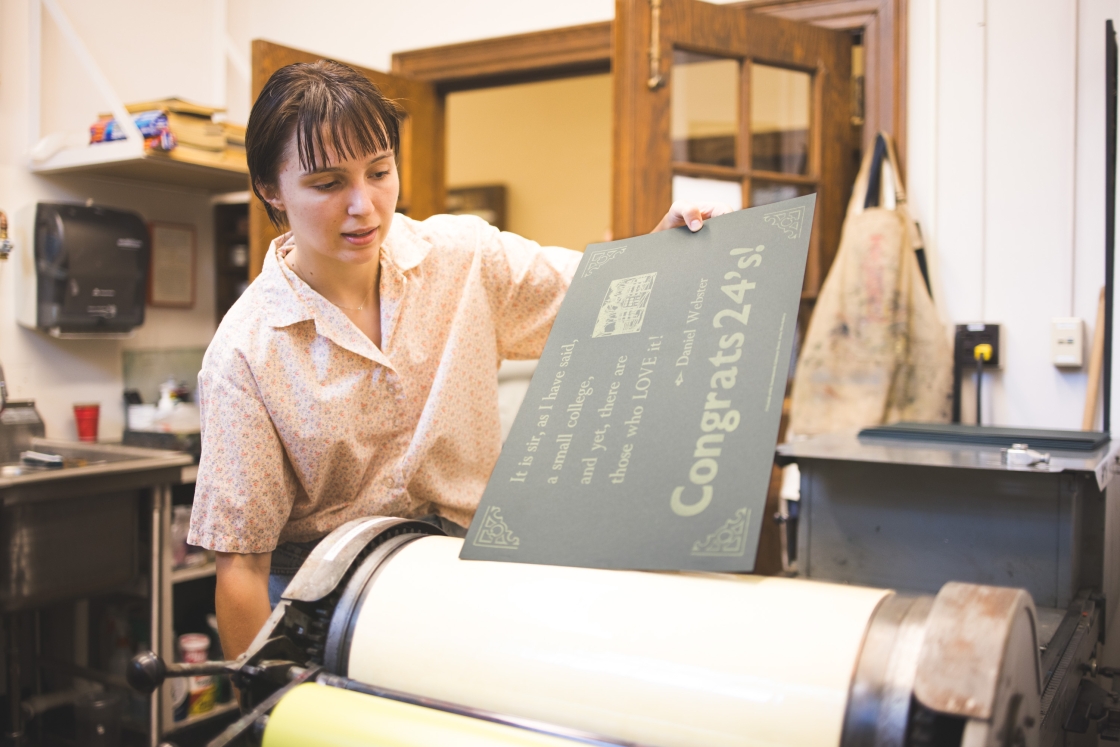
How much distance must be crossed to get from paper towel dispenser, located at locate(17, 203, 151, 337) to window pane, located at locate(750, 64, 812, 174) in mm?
1930

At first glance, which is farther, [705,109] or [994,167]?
[705,109]

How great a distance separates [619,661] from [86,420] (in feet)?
8.42

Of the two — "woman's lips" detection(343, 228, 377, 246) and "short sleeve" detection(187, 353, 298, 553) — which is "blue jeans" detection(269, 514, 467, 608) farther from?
"woman's lips" detection(343, 228, 377, 246)

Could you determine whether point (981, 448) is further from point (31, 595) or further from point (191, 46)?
point (191, 46)

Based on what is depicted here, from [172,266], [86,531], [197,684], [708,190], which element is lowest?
[197,684]

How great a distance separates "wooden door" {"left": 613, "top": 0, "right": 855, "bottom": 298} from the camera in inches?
87.0

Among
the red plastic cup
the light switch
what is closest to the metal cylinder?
the light switch

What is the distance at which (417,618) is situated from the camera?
69cm

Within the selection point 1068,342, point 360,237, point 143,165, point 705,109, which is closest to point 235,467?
point 360,237

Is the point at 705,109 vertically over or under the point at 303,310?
over

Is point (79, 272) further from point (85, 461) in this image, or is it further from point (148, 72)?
point (148, 72)

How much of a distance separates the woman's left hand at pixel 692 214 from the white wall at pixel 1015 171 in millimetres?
1487

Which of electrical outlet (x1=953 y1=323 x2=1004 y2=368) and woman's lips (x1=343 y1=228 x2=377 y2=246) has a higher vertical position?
woman's lips (x1=343 y1=228 x2=377 y2=246)

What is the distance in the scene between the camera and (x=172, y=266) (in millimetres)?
3043
